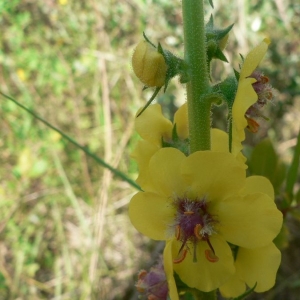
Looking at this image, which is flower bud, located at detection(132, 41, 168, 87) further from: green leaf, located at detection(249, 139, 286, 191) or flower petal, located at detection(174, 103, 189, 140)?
green leaf, located at detection(249, 139, 286, 191)

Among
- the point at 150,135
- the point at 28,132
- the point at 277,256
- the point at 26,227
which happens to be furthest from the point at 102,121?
the point at 277,256

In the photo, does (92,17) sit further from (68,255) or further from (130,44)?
(68,255)

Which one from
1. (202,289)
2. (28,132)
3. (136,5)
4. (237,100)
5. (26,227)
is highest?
(136,5)

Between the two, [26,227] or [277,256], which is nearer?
[277,256]

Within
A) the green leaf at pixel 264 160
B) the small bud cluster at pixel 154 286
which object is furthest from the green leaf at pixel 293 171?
the small bud cluster at pixel 154 286

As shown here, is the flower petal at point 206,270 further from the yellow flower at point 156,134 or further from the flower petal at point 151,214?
the yellow flower at point 156,134

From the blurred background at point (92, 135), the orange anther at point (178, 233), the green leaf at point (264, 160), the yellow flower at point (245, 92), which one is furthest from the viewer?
the blurred background at point (92, 135)

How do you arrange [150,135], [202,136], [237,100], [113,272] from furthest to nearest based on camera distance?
[113,272], [150,135], [202,136], [237,100]

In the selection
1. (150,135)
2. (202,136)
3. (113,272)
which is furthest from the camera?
(113,272)
